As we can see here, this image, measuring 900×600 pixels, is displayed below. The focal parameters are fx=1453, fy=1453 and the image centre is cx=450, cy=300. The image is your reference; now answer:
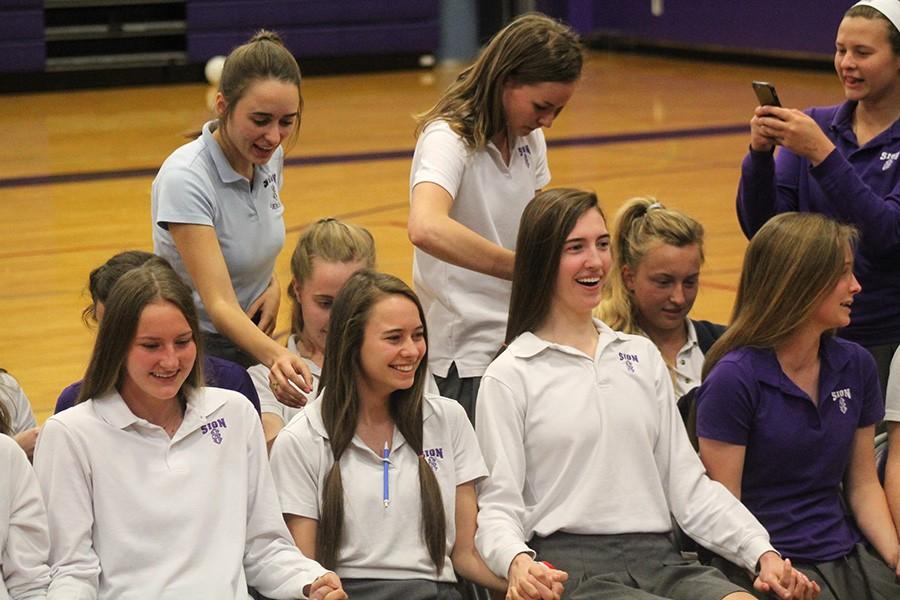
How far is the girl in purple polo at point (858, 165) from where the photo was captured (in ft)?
11.7

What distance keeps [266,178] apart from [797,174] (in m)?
1.41

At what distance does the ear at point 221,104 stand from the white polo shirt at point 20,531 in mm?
1074

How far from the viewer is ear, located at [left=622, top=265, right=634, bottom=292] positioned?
3.86 m

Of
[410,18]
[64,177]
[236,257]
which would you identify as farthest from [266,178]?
[410,18]

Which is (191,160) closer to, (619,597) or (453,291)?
(453,291)

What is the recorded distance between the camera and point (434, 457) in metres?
3.11

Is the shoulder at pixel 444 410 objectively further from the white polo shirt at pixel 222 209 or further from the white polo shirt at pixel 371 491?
the white polo shirt at pixel 222 209

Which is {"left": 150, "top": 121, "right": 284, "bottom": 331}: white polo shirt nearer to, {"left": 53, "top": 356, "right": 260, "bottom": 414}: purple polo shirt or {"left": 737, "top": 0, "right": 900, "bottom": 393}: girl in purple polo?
{"left": 53, "top": 356, "right": 260, "bottom": 414}: purple polo shirt

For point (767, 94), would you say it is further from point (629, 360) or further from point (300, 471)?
point (300, 471)

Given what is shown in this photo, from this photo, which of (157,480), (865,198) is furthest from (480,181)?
(157,480)

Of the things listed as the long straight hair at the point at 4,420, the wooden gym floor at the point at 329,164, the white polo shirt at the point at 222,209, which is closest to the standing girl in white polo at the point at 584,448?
the white polo shirt at the point at 222,209

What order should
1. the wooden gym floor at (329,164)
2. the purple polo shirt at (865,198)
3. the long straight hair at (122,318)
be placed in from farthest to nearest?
the wooden gym floor at (329,164) < the purple polo shirt at (865,198) < the long straight hair at (122,318)

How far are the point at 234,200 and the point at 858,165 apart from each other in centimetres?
162

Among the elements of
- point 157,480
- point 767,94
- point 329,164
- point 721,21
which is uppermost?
point 767,94
